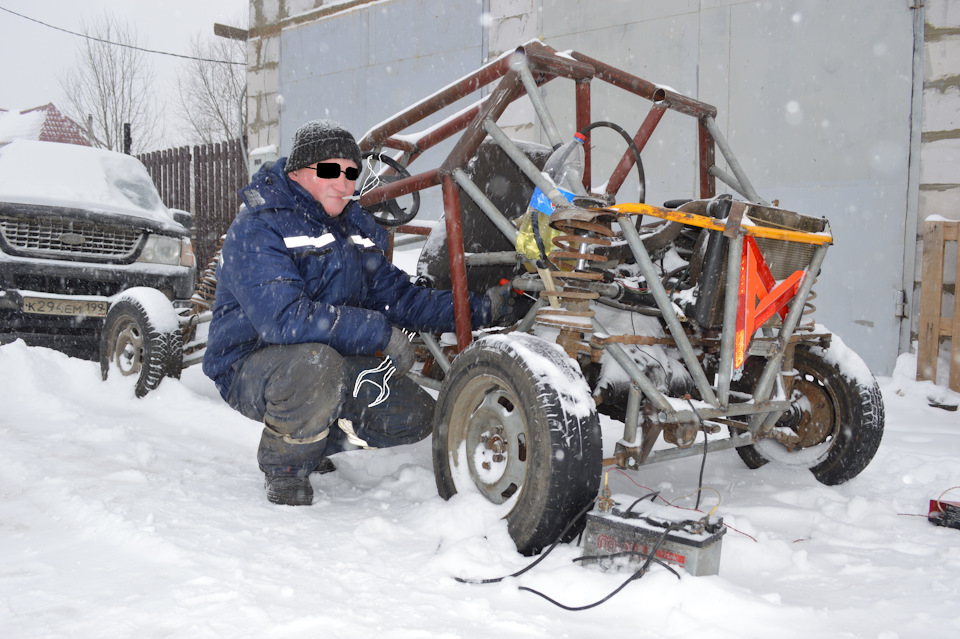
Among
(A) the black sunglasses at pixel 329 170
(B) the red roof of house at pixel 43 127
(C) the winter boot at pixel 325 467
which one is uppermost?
(B) the red roof of house at pixel 43 127

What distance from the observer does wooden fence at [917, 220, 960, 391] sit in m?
5.00

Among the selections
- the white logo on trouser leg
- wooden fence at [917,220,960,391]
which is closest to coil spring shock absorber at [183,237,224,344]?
the white logo on trouser leg

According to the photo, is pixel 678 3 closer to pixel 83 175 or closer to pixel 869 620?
pixel 83 175

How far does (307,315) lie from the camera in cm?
256

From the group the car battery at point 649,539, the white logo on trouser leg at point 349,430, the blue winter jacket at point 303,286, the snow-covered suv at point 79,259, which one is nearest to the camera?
the car battery at point 649,539

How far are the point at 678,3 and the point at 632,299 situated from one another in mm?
4679

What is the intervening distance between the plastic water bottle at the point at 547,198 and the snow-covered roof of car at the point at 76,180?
386 centimetres

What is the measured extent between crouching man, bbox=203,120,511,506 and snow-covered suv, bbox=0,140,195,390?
200 cm

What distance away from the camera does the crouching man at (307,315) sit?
101 inches

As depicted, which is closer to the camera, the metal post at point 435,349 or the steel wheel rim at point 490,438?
the steel wheel rim at point 490,438

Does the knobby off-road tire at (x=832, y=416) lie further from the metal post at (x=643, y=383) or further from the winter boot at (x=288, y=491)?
the winter boot at (x=288, y=491)

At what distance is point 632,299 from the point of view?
Result: 9.25 feet

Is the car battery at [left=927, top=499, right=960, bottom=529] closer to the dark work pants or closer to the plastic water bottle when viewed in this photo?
the plastic water bottle

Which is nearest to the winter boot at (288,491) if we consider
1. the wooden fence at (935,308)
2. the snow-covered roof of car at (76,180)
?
the snow-covered roof of car at (76,180)
